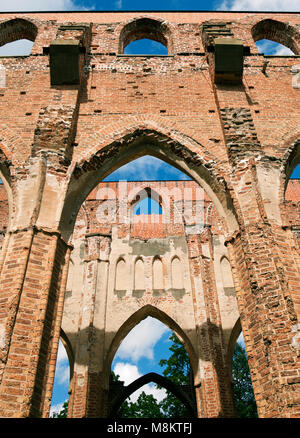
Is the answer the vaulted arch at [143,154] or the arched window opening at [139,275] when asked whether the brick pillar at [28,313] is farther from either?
the arched window opening at [139,275]

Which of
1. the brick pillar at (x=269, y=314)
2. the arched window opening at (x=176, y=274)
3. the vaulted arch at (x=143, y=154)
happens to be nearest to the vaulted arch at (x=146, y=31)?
the vaulted arch at (x=143, y=154)

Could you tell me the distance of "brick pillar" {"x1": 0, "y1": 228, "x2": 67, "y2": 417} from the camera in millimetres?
3723

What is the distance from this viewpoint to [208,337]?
9.91 meters

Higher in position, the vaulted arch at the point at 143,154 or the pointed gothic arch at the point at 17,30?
the pointed gothic arch at the point at 17,30

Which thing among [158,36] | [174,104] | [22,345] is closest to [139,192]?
[158,36]

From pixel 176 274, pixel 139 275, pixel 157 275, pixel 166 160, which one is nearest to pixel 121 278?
pixel 139 275

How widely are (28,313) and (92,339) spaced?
6.36 metres

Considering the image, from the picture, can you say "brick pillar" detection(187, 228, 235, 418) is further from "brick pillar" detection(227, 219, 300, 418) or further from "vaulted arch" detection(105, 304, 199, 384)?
"brick pillar" detection(227, 219, 300, 418)

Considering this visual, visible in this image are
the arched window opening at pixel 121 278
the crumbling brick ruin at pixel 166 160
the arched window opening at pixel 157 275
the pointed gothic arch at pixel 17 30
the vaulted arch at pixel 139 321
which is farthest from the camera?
the arched window opening at pixel 157 275

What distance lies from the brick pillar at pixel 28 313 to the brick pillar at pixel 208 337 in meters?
6.39

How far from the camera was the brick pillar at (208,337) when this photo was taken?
898cm

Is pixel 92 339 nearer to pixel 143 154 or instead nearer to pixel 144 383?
pixel 144 383

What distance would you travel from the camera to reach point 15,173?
17.8 ft

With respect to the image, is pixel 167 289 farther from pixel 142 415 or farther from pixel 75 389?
pixel 142 415
